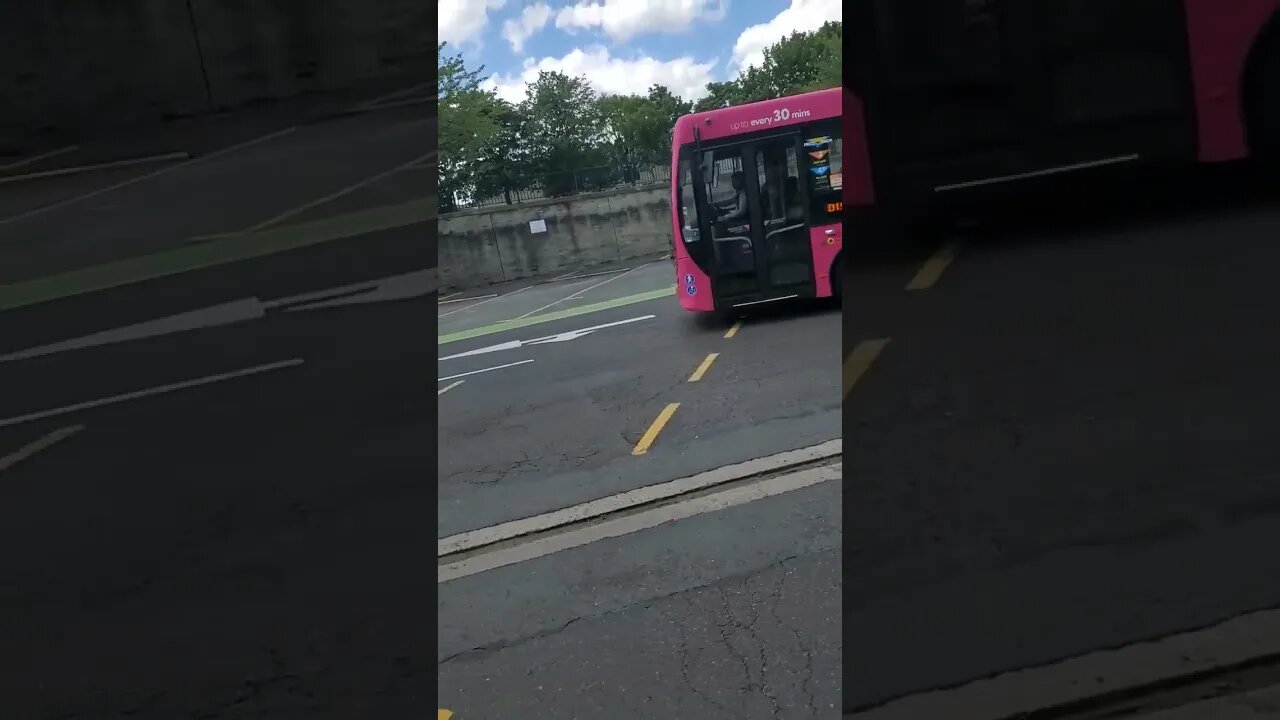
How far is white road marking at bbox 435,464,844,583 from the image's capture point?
4465mm

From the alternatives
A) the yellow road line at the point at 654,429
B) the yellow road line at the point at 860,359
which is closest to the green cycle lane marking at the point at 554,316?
the yellow road line at the point at 654,429

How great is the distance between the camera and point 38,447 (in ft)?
17.4

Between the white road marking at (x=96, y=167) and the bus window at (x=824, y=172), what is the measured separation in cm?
705

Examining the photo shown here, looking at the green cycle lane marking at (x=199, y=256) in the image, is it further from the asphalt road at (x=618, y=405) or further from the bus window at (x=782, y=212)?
the bus window at (x=782, y=212)

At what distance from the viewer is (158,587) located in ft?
12.9

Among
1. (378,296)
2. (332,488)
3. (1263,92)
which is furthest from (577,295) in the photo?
(1263,92)

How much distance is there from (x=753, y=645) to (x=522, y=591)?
1399mm

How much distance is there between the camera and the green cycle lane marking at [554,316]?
13391 millimetres

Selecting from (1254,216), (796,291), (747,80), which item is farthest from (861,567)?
(747,80)

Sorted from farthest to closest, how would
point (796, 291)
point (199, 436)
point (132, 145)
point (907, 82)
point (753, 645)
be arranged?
1. point (796, 291)
2. point (132, 145)
3. point (199, 436)
4. point (753, 645)
5. point (907, 82)

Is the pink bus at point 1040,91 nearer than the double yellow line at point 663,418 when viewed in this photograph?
Yes

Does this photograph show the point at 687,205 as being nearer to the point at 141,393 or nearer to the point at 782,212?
the point at 782,212

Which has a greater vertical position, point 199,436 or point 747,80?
point 747,80

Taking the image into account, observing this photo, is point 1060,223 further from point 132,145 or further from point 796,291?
point 132,145
